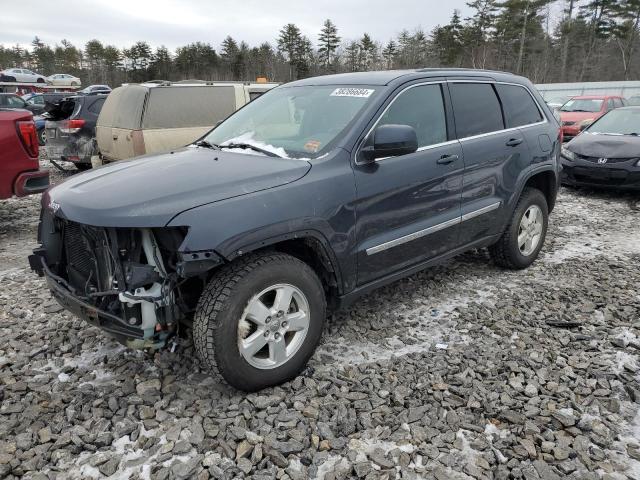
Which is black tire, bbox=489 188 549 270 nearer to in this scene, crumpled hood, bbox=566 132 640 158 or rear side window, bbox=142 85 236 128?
crumpled hood, bbox=566 132 640 158

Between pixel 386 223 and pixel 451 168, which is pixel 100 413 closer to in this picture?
pixel 386 223

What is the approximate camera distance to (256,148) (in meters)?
3.35

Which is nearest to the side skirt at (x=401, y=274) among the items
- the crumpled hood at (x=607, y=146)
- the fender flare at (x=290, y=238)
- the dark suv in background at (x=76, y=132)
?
the fender flare at (x=290, y=238)

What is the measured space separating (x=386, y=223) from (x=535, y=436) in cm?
152

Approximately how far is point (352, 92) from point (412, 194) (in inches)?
34.0

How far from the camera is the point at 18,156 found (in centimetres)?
538

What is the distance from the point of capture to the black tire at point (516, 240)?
4.50 meters

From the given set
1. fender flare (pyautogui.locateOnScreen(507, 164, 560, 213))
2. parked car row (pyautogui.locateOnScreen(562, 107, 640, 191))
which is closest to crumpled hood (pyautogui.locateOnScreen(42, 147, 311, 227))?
fender flare (pyautogui.locateOnScreen(507, 164, 560, 213))

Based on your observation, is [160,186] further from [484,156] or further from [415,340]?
[484,156]

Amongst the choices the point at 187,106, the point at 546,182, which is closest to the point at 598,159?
the point at 546,182

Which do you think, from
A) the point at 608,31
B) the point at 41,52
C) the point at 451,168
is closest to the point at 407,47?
the point at 608,31

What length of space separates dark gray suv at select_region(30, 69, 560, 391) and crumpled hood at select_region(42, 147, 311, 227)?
0.4 inches

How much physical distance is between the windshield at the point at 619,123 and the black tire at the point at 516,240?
4.89 m

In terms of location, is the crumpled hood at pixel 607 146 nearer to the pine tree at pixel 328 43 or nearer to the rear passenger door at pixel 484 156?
the rear passenger door at pixel 484 156
